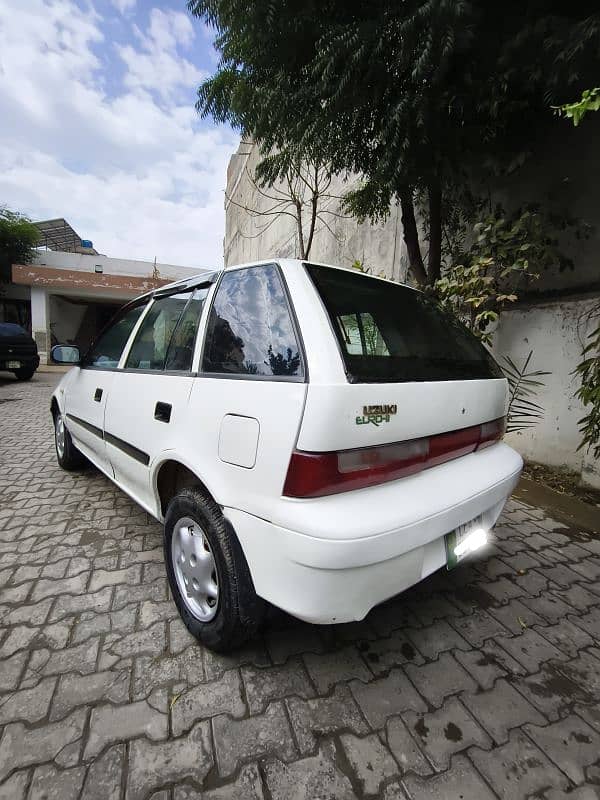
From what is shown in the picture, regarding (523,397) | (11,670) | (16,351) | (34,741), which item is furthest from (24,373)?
(523,397)

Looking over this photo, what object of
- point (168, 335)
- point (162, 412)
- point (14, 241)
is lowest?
point (162, 412)

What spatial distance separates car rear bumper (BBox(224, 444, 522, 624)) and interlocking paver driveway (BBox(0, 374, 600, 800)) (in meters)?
0.42

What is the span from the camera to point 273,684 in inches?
55.5

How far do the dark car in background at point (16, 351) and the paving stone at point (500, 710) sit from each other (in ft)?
38.5

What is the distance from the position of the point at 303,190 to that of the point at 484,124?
5723 mm

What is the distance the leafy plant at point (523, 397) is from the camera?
3637mm

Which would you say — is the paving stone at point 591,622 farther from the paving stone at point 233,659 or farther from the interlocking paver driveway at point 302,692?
the paving stone at point 233,659

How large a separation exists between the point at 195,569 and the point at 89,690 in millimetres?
520

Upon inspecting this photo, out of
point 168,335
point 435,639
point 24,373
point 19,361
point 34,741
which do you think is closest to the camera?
point 34,741

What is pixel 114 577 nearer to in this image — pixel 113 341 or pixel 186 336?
pixel 186 336

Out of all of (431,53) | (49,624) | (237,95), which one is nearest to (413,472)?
(49,624)

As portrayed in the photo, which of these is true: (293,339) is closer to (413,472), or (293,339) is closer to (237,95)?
(413,472)

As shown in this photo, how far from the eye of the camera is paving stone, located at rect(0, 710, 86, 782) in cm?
112

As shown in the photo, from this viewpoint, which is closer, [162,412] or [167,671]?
[167,671]
